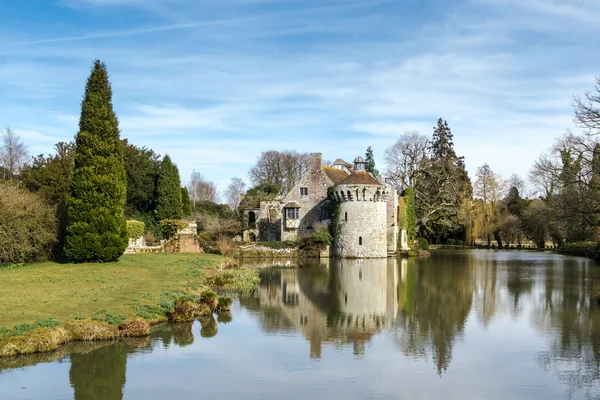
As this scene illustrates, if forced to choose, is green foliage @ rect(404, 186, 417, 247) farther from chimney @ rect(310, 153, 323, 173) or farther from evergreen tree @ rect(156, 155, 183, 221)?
evergreen tree @ rect(156, 155, 183, 221)

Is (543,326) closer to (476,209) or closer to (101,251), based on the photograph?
(101,251)

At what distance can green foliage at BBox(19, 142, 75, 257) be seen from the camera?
1029 inches

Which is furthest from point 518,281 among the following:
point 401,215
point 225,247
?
point 401,215

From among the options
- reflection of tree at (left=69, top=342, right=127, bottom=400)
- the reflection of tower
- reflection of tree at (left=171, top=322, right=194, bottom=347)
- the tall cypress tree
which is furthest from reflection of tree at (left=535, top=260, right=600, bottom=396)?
the tall cypress tree

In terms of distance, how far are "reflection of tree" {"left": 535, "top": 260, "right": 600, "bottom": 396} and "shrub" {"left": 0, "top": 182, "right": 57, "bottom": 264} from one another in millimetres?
18518

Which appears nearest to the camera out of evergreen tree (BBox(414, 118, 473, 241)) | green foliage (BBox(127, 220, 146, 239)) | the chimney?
green foliage (BBox(127, 220, 146, 239))

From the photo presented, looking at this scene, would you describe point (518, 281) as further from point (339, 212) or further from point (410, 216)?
point (410, 216)

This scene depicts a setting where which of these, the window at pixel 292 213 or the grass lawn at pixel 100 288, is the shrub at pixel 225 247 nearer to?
the window at pixel 292 213

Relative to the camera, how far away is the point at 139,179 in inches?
1753

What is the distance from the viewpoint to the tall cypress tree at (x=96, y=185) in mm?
23844

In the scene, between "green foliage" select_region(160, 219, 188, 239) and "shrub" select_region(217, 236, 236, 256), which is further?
"green foliage" select_region(160, 219, 188, 239)

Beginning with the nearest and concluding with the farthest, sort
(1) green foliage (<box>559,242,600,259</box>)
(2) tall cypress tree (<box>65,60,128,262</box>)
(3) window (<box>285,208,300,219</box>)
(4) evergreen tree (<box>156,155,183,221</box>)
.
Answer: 1. (2) tall cypress tree (<box>65,60,128,262</box>)
2. (1) green foliage (<box>559,242,600,259</box>)
3. (3) window (<box>285,208,300,219</box>)
4. (4) evergreen tree (<box>156,155,183,221</box>)

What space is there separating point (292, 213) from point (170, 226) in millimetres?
9142

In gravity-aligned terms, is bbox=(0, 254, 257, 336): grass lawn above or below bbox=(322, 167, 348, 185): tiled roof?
below
